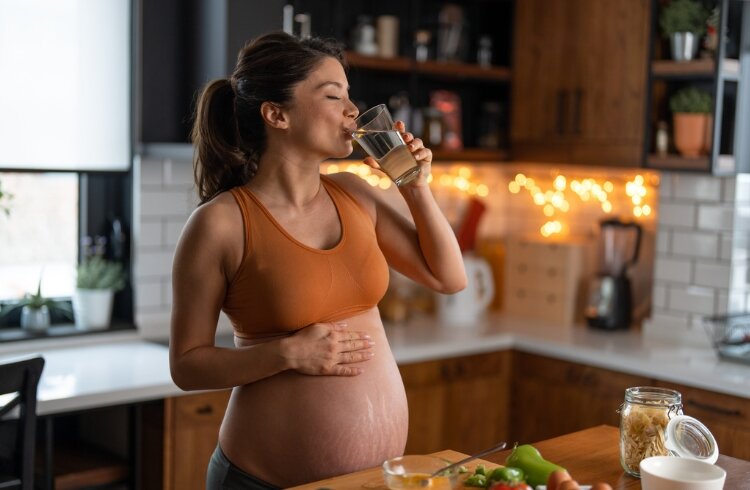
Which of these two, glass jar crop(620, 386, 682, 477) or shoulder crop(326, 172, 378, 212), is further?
shoulder crop(326, 172, 378, 212)

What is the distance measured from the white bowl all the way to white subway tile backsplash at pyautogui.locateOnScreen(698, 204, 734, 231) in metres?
2.25

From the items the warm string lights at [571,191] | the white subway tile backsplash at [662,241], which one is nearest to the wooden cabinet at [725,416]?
the white subway tile backsplash at [662,241]

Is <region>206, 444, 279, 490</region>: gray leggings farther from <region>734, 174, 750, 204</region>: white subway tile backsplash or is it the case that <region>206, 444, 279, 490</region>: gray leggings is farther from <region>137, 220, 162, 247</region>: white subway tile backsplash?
<region>734, 174, 750, 204</region>: white subway tile backsplash

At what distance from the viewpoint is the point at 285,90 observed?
188 cm

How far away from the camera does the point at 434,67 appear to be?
13.5 ft

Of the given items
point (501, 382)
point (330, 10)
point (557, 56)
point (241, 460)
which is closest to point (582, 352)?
point (501, 382)

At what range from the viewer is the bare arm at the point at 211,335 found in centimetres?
179

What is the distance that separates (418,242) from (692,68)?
1.95 meters

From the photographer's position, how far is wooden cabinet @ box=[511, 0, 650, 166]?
12.6ft

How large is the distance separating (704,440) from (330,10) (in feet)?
9.05

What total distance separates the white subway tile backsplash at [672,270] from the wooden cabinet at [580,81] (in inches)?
16.7

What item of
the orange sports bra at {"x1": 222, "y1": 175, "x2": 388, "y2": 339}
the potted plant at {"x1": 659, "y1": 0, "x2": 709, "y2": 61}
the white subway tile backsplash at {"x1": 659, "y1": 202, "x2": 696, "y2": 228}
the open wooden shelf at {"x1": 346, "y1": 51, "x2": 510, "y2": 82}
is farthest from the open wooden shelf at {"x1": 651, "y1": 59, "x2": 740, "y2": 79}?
the orange sports bra at {"x1": 222, "y1": 175, "x2": 388, "y2": 339}

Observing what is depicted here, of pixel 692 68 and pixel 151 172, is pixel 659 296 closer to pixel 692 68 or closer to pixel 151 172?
pixel 692 68

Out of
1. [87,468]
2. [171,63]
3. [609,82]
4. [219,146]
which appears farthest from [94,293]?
[609,82]
